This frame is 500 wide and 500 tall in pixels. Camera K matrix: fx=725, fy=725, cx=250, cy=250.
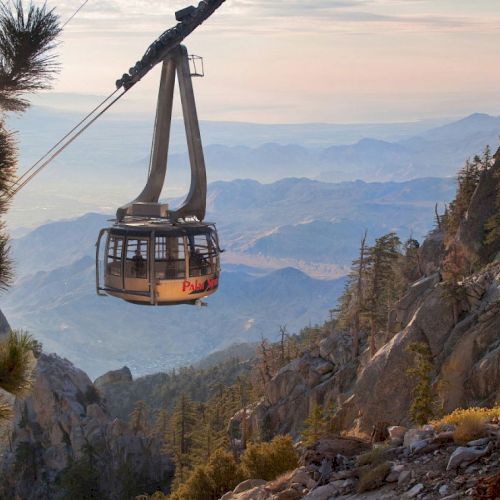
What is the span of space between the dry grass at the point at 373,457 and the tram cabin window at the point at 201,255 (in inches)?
226

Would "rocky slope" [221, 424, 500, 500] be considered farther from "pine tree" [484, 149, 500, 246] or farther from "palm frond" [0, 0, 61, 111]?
"pine tree" [484, 149, 500, 246]

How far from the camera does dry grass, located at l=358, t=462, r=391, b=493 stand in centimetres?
1555

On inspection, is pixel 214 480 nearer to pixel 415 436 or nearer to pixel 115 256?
pixel 415 436

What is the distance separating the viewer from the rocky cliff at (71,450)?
229 ft

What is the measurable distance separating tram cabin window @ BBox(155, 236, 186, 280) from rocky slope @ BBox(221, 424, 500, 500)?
20.0 ft

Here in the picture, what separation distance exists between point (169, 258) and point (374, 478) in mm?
6601

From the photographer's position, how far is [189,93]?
55.3ft

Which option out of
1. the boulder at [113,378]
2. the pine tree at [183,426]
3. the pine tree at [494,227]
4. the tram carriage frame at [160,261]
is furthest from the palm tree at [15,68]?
the boulder at [113,378]

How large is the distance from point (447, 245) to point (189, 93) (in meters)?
36.8

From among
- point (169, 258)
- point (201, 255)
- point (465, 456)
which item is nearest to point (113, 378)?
point (201, 255)

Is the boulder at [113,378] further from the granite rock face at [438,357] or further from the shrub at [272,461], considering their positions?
the shrub at [272,461]

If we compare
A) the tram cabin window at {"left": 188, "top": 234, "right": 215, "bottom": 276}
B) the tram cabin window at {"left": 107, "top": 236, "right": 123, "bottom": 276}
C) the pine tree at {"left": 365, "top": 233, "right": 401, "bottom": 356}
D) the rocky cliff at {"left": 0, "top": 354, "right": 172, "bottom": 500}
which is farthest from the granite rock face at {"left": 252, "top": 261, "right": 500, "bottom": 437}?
the rocky cliff at {"left": 0, "top": 354, "right": 172, "bottom": 500}

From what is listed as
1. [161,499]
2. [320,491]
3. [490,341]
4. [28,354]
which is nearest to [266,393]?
[161,499]

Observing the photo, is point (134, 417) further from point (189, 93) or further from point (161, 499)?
point (189, 93)
